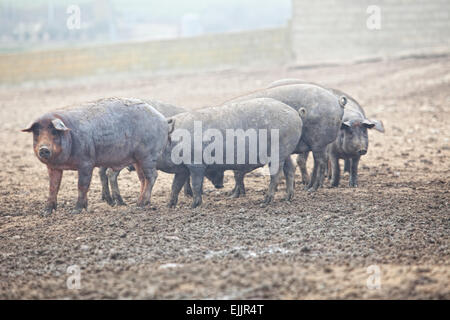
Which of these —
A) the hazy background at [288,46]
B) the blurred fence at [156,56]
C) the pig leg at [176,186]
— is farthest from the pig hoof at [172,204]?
the blurred fence at [156,56]

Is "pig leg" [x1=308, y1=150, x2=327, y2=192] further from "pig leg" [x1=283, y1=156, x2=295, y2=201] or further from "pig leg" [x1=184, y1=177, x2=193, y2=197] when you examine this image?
"pig leg" [x1=184, y1=177, x2=193, y2=197]

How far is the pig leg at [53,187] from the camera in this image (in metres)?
7.94

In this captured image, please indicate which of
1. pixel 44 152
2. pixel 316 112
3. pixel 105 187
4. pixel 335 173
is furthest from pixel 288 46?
pixel 44 152

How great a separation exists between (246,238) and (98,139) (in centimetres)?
228

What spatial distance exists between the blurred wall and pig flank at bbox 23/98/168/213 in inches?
588

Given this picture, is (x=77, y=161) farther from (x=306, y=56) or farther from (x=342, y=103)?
(x=306, y=56)

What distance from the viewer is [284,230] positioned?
6977 mm

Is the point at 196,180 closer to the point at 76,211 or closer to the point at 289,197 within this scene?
the point at 289,197

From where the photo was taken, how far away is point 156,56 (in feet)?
77.6

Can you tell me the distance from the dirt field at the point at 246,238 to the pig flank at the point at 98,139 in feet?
1.61
